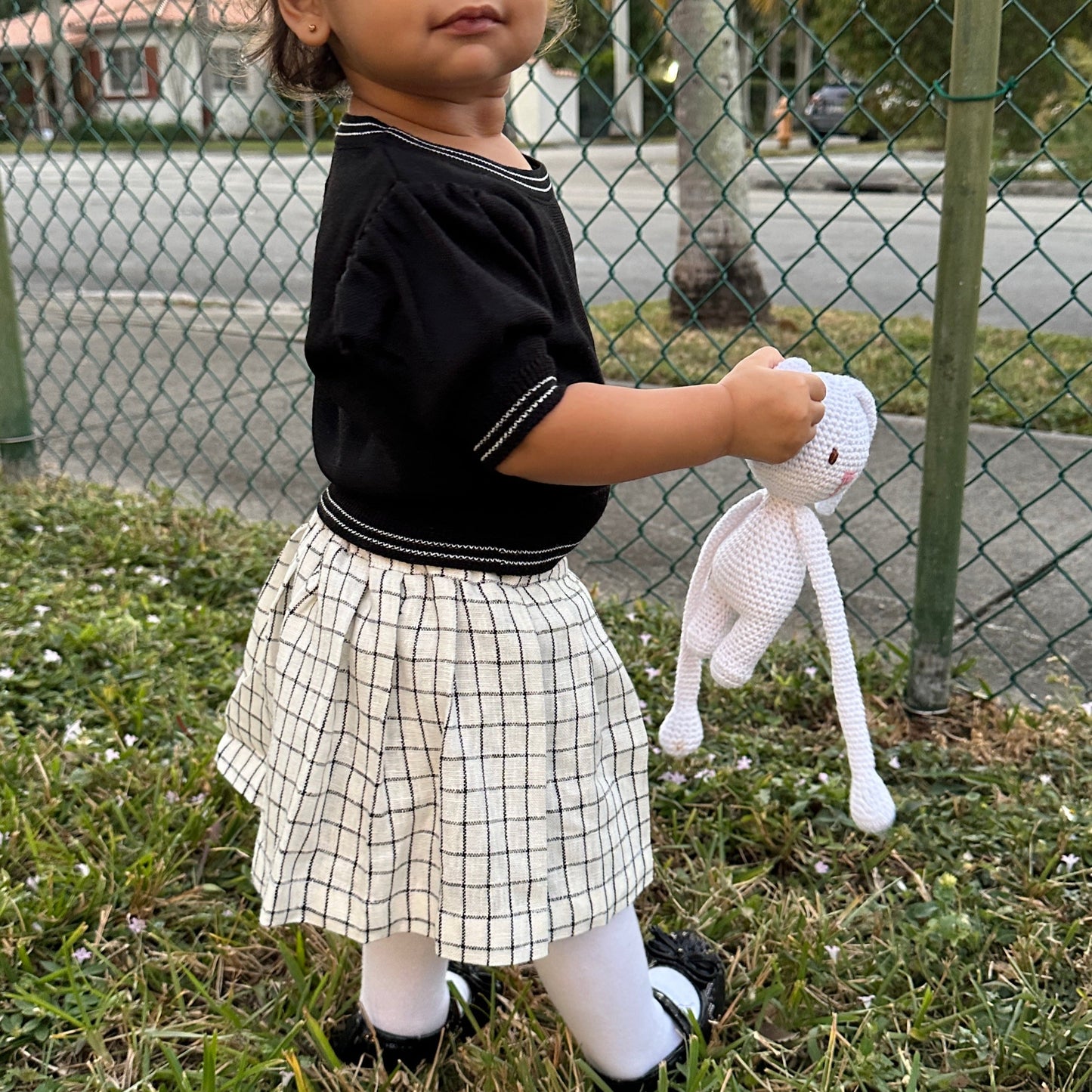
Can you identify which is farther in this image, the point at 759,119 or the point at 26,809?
the point at 759,119

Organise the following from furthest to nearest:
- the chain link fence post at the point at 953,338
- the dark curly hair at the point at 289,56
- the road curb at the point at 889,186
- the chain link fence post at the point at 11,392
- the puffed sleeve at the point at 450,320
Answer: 1. the road curb at the point at 889,186
2. the chain link fence post at the point at 11,392
3. the chain link fence post at the point at 953,338
4. the dark curly hair at the point at 289,56
5. the puffed sleeve at the point at 450,320

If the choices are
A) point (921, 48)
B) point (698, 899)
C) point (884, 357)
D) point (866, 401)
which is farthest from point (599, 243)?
point (866, 401)

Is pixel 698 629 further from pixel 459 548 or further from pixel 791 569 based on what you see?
pixel 459 548

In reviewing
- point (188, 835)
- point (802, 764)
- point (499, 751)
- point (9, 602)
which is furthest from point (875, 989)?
point (9, 602)

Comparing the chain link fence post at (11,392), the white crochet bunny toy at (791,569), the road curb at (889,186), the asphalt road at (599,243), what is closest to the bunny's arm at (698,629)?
the white crochet bunny toy at (791,569)

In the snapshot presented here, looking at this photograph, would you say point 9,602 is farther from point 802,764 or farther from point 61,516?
point 802,764

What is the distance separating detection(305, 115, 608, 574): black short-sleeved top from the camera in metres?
1.17

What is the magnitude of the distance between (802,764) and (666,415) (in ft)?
3.99

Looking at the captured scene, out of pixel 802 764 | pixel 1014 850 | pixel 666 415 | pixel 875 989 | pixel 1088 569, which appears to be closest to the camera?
pixel 666 415

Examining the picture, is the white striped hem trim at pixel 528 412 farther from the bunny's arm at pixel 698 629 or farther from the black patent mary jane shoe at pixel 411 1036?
the black patent mary jane shoe at pixel 411 1036

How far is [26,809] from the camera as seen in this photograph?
2.10m

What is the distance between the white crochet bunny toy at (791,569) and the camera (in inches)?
54.1

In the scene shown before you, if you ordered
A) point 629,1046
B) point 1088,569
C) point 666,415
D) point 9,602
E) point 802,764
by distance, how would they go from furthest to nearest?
point 1088,569 → point 9,602 → point 802,764 → point 629,1046 → point 666,415

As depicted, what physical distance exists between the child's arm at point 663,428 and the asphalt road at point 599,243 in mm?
1372
